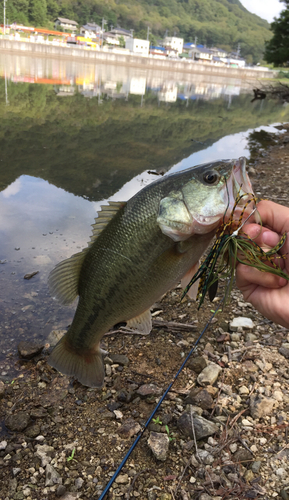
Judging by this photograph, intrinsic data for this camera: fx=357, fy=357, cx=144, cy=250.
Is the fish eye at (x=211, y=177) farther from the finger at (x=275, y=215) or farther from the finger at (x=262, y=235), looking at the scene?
the finger at (x=275, y=215)

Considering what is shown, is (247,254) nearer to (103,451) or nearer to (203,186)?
(203,186)

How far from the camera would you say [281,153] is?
17.1m

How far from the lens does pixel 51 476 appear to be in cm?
290

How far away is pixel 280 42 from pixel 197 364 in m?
51.3

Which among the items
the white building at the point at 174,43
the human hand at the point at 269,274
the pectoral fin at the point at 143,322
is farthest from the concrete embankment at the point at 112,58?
the human hand at the point at 269,274

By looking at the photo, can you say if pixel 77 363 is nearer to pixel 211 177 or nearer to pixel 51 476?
pixel 51 476

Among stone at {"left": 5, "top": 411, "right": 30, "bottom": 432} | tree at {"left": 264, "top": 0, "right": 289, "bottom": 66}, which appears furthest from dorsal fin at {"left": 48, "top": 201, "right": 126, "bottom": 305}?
tree at {"left": 264, "top": 0, "right": 289, "bottom": 66}

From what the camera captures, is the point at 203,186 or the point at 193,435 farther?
the point at 193,435

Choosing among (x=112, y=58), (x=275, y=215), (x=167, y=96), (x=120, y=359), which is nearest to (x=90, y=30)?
(x=112, y=58)

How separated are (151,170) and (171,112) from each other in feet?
48.7

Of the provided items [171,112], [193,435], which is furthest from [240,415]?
[171,112]

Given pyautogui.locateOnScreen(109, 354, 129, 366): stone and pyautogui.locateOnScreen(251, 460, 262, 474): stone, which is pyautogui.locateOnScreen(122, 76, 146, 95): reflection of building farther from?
pyautogui.locateOnScreen(251, 460, 262, 474): stone

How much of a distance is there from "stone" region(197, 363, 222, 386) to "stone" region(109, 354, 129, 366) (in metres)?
0.86

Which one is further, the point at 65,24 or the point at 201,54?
the point at 201,54
